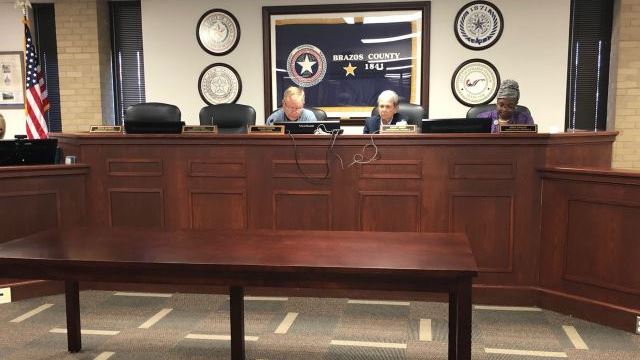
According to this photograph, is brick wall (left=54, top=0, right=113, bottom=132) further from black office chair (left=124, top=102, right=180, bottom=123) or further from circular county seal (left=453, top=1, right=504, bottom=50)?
circular county seal (left=453, top=1, right=504, bottom=50)

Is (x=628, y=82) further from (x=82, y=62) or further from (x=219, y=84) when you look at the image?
(x=82, y=62)

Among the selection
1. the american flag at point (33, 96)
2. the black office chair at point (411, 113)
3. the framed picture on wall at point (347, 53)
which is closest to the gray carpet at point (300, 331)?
→ the black office chair at point (411, 113)

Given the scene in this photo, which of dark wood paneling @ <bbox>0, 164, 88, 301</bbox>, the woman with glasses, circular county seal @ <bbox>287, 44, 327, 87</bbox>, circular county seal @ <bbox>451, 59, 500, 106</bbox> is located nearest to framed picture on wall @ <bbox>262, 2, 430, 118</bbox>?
circular county seal @ <bbox>287, 44, 327, 87</bbox>

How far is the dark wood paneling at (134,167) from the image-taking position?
3480mm

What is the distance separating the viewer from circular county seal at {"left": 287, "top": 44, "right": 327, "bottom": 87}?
5707 millimetres

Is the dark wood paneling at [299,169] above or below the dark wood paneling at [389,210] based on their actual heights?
above

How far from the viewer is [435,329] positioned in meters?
2.88

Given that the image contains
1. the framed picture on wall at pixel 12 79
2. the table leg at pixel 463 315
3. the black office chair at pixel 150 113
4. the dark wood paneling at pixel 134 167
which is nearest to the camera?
the table leg at pixel 463 315

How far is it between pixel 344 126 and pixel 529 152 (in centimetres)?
285

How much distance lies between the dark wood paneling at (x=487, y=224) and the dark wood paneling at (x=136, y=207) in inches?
76.0

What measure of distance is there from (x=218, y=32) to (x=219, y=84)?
1.90ft

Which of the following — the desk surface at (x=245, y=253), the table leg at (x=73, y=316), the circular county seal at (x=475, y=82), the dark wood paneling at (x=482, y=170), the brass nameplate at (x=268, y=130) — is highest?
the circular county seal at (x=475, y=82)

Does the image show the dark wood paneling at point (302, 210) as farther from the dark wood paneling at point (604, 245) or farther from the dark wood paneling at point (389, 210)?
the dark wood paneling at point (604, 245)

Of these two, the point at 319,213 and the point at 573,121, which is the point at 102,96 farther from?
the point at 573,121
